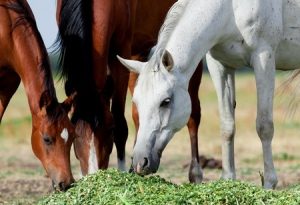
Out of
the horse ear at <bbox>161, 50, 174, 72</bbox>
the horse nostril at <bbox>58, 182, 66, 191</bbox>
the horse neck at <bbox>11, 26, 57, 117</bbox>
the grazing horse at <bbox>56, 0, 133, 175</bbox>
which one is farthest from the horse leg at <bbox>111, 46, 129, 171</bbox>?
the horse nostril at <bbox>58, 182, 66, 191</bbox>

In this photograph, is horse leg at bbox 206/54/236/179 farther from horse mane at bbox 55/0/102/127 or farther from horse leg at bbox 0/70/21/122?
horse leg at bbox 0/70/21/122

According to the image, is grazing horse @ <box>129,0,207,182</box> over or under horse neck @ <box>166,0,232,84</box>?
under

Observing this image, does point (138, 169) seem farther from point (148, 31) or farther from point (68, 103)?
point (148, 31)

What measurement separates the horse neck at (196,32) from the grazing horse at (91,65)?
831 millimetres

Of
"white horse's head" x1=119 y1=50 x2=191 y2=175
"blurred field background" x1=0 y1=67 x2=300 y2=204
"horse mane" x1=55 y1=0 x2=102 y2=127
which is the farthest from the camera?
"blurred field background" x1=0 y1=67 x2=300 y2=204

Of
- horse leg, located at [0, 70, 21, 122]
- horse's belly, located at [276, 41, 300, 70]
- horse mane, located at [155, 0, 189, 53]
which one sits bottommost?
horse leg, located at [0, 70, 21, 122]

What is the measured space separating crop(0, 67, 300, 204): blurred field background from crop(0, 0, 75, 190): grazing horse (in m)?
0.30

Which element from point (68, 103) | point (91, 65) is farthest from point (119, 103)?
point (68, 103)

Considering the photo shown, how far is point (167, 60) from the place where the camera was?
763cm

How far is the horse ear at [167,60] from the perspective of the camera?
24.9ft

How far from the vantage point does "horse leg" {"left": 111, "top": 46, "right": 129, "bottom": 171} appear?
29.8 ft

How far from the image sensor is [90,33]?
8570 millimetres

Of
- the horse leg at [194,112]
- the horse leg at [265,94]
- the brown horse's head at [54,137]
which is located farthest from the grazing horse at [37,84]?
the horse leg at [194,112]

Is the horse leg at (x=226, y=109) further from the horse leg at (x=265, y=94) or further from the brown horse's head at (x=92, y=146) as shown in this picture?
the brown horse's head at (x=92, y=146)
